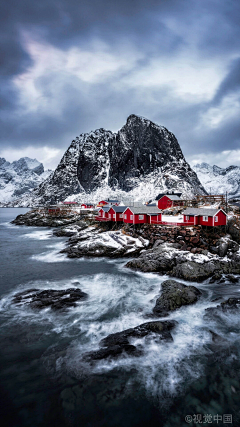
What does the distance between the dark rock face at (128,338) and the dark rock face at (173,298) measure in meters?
1.55

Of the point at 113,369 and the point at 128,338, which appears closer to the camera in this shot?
the point at 113,369

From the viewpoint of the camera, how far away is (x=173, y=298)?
16.0 metres

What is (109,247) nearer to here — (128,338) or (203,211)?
(203,211)

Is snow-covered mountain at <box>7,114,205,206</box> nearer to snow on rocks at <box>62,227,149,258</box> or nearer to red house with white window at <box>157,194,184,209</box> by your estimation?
red house with white window at <box>157,194,184,209</box>

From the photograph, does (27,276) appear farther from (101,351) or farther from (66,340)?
(101,351)

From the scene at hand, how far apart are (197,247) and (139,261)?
9116 mm

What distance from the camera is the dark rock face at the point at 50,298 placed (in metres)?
16.2

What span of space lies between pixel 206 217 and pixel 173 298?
65.0 ft

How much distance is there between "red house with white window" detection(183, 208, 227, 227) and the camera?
31297mm

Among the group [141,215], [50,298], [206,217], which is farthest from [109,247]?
[206,217]

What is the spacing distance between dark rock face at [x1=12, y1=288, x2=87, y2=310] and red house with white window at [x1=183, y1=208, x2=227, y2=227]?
2269cm

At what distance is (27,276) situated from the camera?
23422 mm

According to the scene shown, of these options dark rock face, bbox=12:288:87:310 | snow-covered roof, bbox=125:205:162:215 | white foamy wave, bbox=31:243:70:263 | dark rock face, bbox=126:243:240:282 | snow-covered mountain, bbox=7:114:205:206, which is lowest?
dark rock face, bbox=12:288:87:310

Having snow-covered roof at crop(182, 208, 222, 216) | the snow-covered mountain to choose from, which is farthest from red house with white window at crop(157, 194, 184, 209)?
the snow-covered mountain
